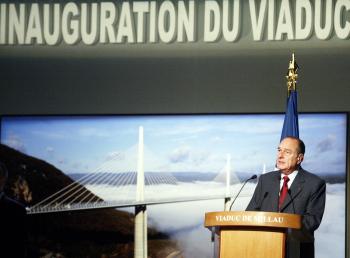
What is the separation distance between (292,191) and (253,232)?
619mm

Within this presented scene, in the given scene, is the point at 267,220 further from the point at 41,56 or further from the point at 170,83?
the point at 41,56

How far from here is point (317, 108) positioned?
649cm

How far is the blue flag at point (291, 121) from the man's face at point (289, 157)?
3.09 ft

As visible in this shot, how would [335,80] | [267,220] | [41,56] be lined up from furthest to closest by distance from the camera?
[41,56], [335,80], [267,220]

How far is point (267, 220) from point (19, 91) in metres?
3.51

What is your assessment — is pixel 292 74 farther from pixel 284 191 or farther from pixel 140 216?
pixel 140 216

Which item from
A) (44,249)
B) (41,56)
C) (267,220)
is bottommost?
(44,249)

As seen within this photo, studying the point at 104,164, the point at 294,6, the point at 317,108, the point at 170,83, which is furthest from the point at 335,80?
the point at 104,164

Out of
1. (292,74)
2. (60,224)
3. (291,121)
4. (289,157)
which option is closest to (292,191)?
(289,157)

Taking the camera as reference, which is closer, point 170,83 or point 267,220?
point 267,220

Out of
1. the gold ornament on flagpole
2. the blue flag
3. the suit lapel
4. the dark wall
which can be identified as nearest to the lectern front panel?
the suit lapel

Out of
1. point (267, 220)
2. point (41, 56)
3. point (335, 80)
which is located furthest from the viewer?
point (41, 56)

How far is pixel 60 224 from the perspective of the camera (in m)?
6.89

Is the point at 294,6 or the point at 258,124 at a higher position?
the point at 294,6
